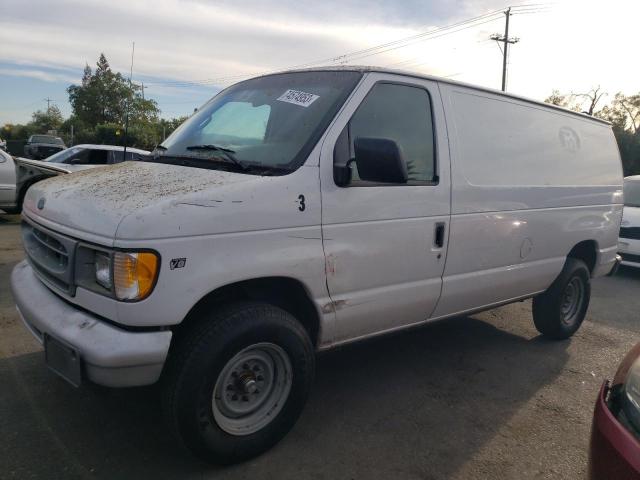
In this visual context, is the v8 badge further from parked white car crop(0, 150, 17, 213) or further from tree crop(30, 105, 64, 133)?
tree crop(30, 105, 64, 133)

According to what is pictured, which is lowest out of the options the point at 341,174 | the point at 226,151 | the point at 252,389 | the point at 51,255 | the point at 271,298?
the point at 252,389

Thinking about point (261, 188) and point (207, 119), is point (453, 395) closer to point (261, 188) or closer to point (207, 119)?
point (261, 188)

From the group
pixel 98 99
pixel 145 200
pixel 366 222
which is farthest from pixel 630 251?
pixel 98 99

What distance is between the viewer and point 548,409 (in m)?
3.55

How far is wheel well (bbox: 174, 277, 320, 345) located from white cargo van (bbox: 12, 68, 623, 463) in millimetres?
11

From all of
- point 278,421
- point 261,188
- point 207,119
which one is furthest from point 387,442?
point 207,119

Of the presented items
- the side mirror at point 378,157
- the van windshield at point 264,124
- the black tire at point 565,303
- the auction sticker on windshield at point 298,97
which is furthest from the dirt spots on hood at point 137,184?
the black tire at point 565,303

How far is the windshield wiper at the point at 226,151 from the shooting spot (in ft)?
9.12

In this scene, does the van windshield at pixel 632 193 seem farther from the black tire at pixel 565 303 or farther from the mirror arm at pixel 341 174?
the mirror arm at pixel 341 174

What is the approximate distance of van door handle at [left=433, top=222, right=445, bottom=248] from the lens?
339 cm

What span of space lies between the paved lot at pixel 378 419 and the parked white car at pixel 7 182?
5.82m

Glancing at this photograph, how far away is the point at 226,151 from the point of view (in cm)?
299

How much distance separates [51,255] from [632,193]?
377 inches

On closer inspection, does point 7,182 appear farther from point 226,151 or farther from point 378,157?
point 378,157
